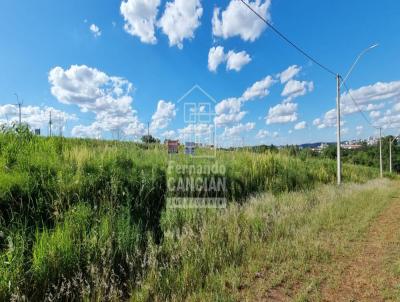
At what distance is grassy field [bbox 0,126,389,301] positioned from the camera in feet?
10.2

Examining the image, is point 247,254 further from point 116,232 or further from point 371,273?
point 116,232

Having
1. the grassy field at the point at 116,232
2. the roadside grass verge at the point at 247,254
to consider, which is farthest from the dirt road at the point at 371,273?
the grassy field at the point at 116,232

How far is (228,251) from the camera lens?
413cm

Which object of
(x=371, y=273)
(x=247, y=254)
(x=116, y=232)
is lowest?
(x=371, y=273)

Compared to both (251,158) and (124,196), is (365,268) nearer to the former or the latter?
(124,196)

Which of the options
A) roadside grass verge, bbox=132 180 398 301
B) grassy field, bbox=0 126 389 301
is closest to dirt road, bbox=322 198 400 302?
roadside grass verge, bbox=132 180 398 301

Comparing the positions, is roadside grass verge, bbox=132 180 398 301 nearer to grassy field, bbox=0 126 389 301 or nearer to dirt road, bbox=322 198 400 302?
grassy field, bbox=0 126 389 301

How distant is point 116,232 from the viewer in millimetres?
4047

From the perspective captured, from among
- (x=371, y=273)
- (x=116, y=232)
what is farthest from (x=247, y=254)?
(x=116, y=232)

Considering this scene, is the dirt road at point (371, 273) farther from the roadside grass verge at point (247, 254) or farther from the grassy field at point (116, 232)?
the grassy field at point (116, 232)

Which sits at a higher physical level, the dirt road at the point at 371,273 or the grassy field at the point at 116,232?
the grassy field at the point at 116,232

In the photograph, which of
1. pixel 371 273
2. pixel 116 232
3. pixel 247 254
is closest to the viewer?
pixel 371 273

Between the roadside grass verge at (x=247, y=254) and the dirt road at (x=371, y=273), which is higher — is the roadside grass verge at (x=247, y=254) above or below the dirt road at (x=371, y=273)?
above

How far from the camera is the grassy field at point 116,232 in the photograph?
3113 mm
